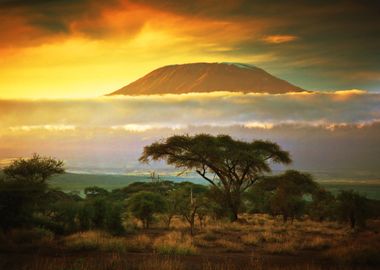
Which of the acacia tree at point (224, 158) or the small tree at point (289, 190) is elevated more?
the acacia tree at point (224, 158)

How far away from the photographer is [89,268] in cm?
1477

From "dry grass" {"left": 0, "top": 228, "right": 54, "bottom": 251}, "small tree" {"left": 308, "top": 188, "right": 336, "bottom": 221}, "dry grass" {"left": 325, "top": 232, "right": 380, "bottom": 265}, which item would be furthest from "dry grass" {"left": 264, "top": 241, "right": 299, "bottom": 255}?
"small tree" {"left": 308, "top": 188, "right": 336, "bottom": 221}

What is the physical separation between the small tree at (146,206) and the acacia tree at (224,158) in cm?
339

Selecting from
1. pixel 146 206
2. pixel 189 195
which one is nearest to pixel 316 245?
pixel 146 206

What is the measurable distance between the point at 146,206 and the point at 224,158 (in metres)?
7.43

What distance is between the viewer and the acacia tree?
38625 mm

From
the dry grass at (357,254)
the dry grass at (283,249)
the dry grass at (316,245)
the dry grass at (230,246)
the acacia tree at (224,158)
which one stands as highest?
the acacia tree at (224,158)

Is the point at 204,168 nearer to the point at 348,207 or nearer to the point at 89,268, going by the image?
the point at 348,207

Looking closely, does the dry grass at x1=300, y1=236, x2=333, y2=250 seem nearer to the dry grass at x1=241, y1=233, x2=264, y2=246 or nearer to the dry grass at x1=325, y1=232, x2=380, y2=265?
the dry grass at x1=241, y1=233, x2=264, y2=246

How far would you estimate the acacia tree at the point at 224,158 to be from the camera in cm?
3862

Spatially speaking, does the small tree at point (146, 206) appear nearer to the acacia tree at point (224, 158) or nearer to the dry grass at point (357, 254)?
the acacia tree at point (224, 158)

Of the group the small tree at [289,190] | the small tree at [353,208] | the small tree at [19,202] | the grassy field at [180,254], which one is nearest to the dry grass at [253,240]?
the grassy field at [180,254]

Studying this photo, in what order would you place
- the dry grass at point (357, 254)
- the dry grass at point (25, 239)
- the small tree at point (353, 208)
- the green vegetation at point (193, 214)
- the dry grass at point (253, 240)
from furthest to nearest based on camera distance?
1. the small tree at point (353, 208)
2. the dry grass at point (253, 240)
3. the green vegetation at point (193, 214)
4. the dry grass at point (25, 239)
5. the dry grass at point (357, 254)

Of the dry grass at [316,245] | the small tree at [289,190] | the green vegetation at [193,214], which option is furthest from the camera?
the small tree at [289,190]
